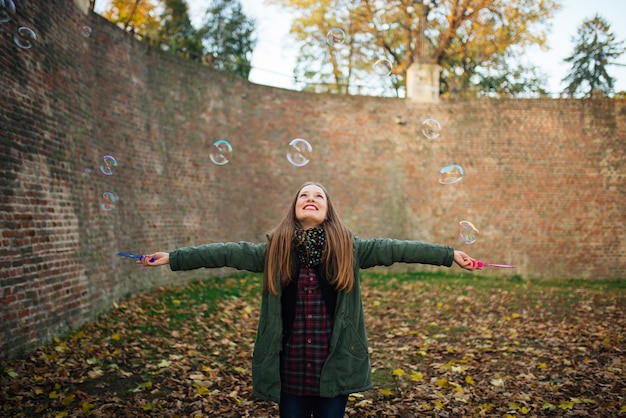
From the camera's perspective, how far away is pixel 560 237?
45.1 feet

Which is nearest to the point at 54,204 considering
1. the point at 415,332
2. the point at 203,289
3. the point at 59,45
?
the point at 59,45

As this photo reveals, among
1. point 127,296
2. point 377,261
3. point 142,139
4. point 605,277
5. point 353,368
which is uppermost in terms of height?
point 142,139

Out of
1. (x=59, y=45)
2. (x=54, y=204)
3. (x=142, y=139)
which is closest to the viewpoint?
(x=54, y=204)

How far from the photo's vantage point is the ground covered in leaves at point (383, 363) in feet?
14.2

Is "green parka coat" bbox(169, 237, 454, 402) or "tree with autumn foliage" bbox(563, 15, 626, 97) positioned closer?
"green parka coat" bbox(169, 237, 454, 402)

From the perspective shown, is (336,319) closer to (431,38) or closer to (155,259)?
(155,259)

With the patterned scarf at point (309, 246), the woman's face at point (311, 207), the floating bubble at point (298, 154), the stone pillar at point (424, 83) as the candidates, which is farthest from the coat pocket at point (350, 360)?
the stone pillar at point (424, 83)

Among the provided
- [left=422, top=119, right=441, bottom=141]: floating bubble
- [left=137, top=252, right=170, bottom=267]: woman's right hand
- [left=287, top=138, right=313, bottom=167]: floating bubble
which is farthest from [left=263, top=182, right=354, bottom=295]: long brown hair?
[left=422, top=119, right=441, bottom=141]: floating bubble

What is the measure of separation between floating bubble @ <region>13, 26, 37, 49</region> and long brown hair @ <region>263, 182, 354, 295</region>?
4.90 meters

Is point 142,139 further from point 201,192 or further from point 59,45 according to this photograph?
point 59,45

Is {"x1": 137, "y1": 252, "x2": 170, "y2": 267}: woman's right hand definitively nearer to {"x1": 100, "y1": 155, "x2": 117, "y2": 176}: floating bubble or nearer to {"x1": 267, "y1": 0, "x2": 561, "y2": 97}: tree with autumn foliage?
{"x1": 100, "y1": 155, "x2": 117, "y2": 176}: floating bubble

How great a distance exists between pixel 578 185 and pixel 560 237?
168cm

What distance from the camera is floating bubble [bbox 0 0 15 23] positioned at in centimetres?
514

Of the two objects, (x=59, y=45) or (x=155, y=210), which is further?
(x=155, y=210)
